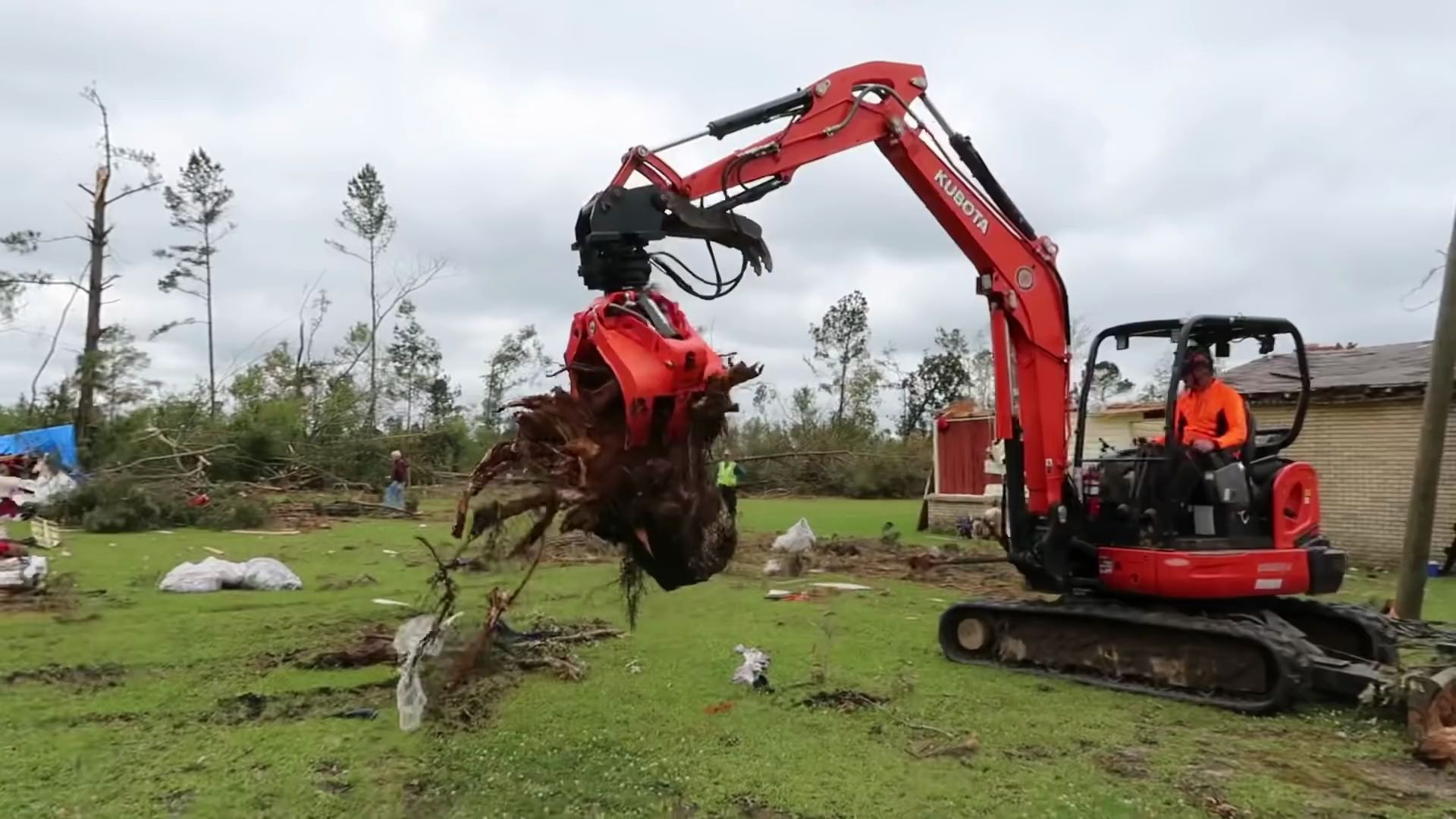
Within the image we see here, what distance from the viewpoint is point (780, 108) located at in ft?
21.8

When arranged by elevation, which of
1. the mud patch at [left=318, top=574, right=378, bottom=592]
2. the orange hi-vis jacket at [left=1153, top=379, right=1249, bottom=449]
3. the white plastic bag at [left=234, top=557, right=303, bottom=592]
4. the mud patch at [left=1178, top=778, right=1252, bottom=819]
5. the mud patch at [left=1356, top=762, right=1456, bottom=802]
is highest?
the orange hi-vis jacket at [left=1153, top=379, right=1249, bottom=449]

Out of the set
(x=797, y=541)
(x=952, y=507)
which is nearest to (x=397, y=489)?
(x=952, y=507)

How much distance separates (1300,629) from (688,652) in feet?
13.9

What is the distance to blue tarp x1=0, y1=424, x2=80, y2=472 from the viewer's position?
70.1 feet

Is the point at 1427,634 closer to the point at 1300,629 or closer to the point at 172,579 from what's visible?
the point at 1300,629

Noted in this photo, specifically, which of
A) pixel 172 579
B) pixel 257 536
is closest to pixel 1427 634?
pixel 172 579

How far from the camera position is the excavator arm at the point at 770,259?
501 centimetres

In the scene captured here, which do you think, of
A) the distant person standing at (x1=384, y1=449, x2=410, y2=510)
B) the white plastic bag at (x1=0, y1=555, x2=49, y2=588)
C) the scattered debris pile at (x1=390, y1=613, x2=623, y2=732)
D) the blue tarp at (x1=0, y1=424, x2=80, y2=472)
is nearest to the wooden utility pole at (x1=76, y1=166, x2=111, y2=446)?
the blue tarp at (x1=0, y1=424, x2=80, y2=472)

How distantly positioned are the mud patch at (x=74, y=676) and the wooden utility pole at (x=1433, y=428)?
919 cm

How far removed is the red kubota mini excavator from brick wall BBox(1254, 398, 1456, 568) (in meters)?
7.99

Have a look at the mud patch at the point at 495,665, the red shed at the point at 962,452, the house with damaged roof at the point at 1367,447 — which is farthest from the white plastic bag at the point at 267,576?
the house with damaged roof at the point at 1367,447

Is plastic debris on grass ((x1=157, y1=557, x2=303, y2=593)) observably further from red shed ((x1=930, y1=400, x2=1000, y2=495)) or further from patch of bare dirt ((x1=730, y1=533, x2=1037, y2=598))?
red shed ((x1=930, y1=400, x2=1000, y2=495))

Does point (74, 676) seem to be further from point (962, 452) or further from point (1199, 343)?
point (962, 452)

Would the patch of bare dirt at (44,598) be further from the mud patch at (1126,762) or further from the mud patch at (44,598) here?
the mud patch at (1126,762)
